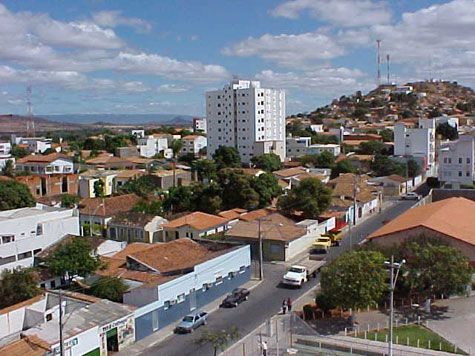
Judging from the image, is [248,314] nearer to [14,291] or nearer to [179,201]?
[14,291]

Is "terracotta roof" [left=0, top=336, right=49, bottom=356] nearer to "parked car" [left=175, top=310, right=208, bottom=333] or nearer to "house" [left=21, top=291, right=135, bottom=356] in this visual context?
"house" [left=21, top=291, right=135, bottom=356]

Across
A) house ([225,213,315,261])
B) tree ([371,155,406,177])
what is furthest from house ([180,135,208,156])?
house ([225,213,315,261])

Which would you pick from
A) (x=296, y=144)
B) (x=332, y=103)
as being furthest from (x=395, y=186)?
(x=332, y=103)

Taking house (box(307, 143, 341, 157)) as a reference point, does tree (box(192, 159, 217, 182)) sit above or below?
below

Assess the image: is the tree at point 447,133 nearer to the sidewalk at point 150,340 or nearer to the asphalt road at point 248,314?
the asphalt road at point 248,314

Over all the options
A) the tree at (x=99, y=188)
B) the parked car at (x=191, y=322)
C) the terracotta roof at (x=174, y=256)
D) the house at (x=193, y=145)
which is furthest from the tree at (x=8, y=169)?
the parked car at (x=191, y=322)

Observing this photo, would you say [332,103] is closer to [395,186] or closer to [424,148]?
[424,148]
